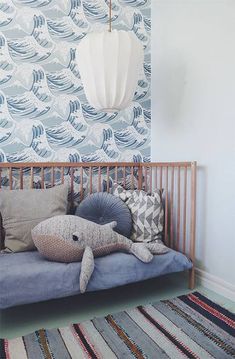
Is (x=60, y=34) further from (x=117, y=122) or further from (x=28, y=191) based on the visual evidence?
(x=28, y=191)

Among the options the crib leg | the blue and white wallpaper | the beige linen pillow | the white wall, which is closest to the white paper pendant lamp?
the blue and white wallpaper

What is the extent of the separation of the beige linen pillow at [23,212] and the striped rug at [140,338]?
1.95 feet

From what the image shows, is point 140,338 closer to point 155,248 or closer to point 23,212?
point 155,248

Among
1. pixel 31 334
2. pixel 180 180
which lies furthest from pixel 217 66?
pixel 31 334

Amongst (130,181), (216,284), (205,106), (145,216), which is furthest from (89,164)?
(216,284)

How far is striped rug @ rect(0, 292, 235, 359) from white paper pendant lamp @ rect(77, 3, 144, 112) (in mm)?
1314

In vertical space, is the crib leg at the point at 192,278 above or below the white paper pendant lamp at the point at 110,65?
below

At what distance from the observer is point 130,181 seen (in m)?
2.81

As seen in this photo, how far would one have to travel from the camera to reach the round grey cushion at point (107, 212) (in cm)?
230

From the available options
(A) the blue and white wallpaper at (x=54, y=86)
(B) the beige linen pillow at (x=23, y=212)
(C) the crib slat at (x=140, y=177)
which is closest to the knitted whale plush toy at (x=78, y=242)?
(B) the beige linen pillow at (x=23, y=212)

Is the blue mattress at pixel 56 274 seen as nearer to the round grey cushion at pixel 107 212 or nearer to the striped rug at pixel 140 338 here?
the striped rug at pixel 140 338

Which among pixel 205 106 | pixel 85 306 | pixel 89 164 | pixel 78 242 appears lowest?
pixel 85 306

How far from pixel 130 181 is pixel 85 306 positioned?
44.9 inches

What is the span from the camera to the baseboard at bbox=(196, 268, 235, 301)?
82.5 inches
